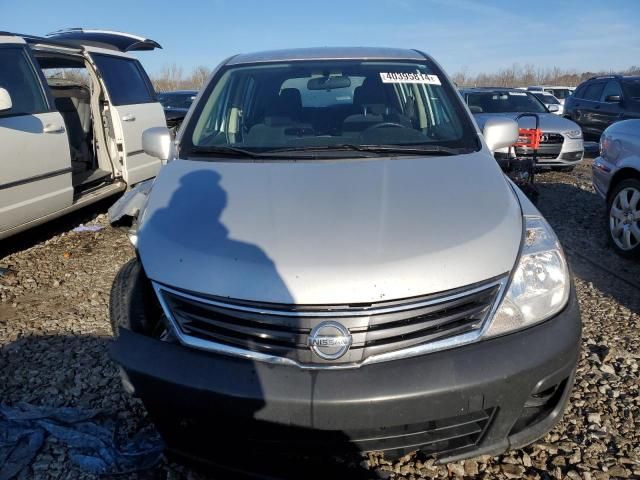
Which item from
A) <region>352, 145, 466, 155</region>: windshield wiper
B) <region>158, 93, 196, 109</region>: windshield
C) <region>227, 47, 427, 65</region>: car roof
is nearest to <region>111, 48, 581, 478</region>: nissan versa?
<region>352, 145, 466, 155</region>: windshield wiper

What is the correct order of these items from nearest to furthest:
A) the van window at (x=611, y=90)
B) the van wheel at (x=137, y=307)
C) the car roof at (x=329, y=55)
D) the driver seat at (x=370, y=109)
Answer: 1. the van wheel at (x=137, y=307)
2. the driver seat at (x=370, y=109)
3. the car roof at (x=329, y=55)
4. the van window at (x=611, y=90)

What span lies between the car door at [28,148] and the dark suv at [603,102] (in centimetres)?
930

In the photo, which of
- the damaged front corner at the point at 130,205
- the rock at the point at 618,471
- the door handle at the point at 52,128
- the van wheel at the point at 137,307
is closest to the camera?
the van wheel at the point at 137,307

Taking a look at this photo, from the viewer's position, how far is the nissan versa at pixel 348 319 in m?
1.57

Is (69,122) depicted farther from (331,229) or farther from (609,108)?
(609,108)

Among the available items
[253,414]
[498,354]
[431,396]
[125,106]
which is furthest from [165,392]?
[125,106]

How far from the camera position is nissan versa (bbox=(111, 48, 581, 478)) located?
61.9 inches

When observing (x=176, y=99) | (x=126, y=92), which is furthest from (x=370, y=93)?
(x=176, y=99)

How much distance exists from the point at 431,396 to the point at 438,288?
1.09 ft

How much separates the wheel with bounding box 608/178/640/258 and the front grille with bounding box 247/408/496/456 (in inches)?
130

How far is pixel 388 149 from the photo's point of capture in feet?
8.12

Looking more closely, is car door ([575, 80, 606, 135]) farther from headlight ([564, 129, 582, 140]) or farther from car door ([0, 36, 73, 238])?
car door ([0, 36, 73, 238])

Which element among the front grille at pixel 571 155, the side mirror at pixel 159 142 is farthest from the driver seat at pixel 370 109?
the front grille at pixel 571 155

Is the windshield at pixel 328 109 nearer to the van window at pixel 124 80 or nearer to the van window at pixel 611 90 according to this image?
the van window at pixel 124 80
